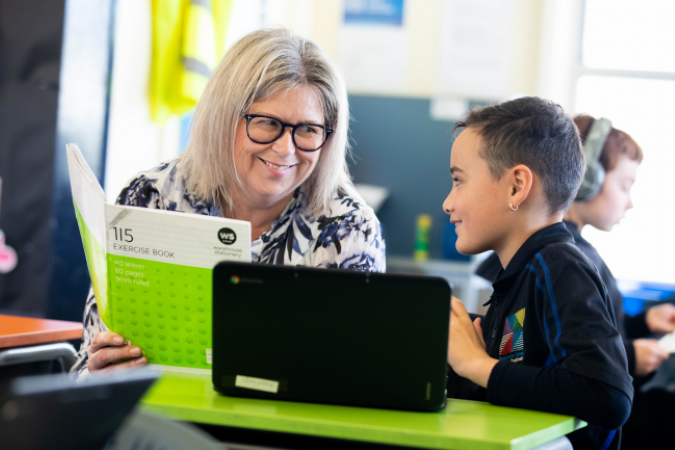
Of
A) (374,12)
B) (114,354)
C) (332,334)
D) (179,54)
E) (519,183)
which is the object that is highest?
(374,12)

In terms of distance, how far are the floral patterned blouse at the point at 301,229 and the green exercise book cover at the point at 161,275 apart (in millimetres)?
393

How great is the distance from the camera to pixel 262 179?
136 cm

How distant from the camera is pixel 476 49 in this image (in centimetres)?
358

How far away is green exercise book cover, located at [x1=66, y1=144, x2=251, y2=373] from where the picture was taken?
3.02ft

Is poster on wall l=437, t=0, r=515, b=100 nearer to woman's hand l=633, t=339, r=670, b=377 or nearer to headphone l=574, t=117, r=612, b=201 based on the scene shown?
headphone l=574, t=117, r=612, b=201

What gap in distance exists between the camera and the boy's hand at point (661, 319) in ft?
5.85

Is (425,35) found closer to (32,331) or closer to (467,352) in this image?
(32,331)

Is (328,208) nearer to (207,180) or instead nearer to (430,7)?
(207,180)

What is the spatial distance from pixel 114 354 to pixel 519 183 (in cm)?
74

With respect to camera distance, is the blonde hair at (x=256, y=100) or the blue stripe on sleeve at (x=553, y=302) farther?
the blonde hair at (x=256, y=100)

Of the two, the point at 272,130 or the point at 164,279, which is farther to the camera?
the point at 272,130

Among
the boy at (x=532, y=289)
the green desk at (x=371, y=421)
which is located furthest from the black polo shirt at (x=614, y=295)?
the green desk at (x=371, y=421)

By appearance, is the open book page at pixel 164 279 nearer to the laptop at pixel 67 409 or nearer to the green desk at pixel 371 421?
the green desk at pixel 371 421

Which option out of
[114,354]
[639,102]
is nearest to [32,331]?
[114,354]
